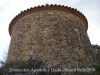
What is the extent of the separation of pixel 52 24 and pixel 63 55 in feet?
5.15

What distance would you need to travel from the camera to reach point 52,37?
311 inches

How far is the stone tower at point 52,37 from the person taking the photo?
748 cm

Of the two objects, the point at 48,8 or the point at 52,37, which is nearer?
the point at 52,37

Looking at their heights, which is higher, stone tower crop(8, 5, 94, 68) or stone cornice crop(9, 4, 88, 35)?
stone cornice crop(9, 4, 88, 35)

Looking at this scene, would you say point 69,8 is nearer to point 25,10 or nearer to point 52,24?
point 52,24

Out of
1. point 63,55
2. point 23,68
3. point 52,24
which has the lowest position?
point 23,68

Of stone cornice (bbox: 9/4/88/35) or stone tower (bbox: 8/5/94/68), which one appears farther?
stone cornice (bbox: 9/4/88/35)

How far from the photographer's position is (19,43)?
320 inches

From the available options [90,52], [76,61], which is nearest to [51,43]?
[76,61]

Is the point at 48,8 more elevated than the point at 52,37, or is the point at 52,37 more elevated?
the point at 48,8

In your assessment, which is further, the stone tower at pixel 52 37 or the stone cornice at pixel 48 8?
the stone cornice at pixel 48 8

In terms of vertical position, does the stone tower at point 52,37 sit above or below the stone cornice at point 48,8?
below

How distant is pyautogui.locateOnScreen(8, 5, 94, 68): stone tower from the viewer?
7.48m

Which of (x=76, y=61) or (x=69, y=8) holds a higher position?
(x=69, y=8)
